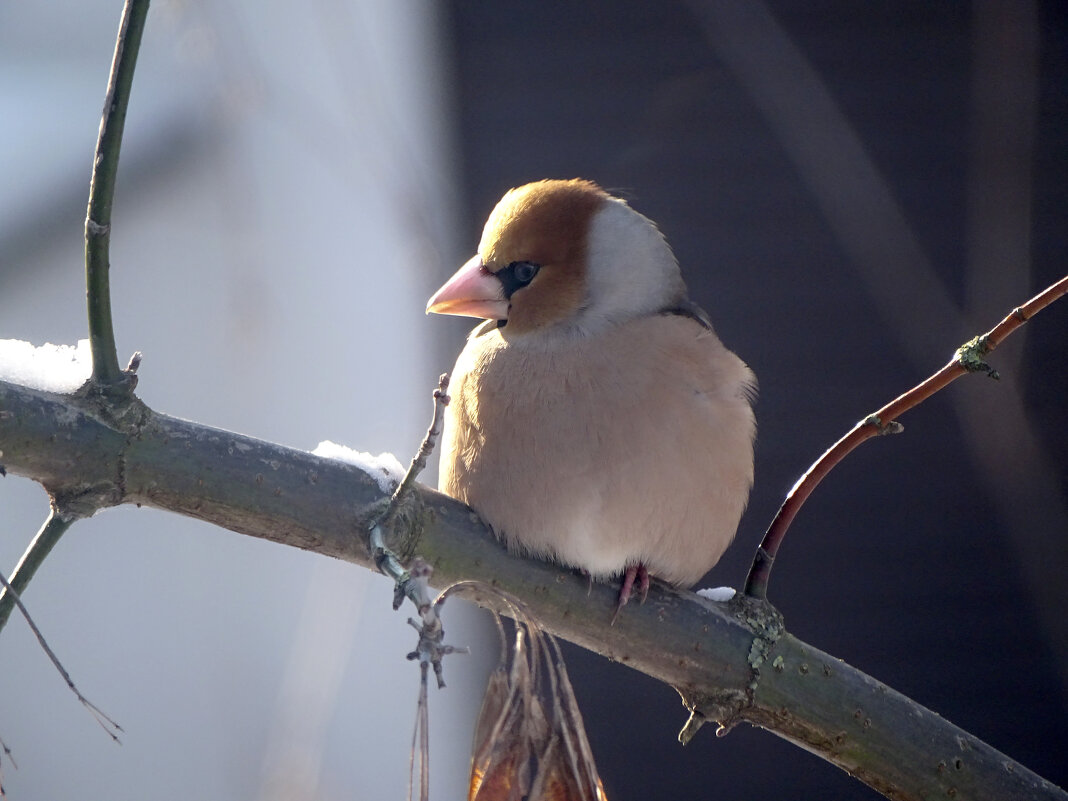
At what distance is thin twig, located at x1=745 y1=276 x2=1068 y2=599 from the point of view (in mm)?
1517

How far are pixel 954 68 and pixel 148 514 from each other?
351 centimetres

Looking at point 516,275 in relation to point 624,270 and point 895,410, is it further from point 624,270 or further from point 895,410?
point 895,410

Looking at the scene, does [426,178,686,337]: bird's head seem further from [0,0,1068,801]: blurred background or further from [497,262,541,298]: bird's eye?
[0,0,1068,801]: blurred background

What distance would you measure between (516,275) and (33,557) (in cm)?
129

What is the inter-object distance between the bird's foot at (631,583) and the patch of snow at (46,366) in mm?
937

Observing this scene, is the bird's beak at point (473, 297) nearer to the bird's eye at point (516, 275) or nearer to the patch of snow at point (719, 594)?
the bird's eye at point (516, 275)

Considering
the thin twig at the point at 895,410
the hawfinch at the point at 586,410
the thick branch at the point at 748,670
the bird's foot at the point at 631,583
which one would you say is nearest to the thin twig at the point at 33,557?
the thick branch at the point at 748,670

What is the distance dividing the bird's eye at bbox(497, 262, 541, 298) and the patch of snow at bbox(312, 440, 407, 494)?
2.50 ft

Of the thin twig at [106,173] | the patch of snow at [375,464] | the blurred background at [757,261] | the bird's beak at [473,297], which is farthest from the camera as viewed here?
the blurred background at [757,261]

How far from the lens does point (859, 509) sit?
3982 millimetres

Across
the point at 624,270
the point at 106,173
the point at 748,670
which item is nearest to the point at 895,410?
the point at 748,670

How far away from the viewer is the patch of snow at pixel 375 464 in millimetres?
1618

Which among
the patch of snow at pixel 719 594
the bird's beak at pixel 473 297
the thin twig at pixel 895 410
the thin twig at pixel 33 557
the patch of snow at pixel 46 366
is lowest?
the thin twig at pixel 33 557

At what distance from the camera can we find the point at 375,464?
167 centimetres
